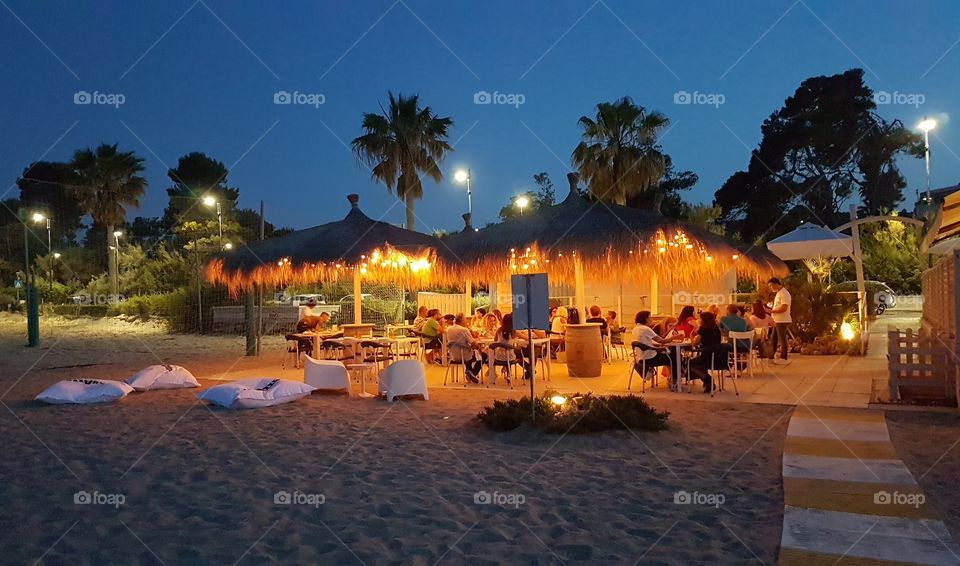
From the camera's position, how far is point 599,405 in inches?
283

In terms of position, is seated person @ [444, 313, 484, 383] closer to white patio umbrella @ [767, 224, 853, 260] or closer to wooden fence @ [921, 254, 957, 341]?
wooden fence @ [921, 254, 957, 341]

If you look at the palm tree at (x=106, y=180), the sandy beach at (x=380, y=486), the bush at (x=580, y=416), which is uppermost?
the palm tree at (x=106, y=180)

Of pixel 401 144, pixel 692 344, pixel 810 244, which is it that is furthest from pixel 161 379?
pixel 401 144

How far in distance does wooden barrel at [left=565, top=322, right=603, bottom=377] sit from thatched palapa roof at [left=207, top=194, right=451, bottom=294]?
116 inches

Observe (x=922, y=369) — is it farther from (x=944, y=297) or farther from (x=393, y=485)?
(x=393, y=485)

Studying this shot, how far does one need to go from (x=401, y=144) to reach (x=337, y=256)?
36.5ft

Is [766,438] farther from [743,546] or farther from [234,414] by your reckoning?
[234,414]

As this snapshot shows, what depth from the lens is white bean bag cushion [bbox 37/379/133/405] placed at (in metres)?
9.23

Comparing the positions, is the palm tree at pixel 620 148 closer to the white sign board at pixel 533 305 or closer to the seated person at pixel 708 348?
the seated person at pixel 708 348

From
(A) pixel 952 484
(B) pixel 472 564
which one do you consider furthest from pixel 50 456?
(A) pixel 952 484

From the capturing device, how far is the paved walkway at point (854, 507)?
3717 mm

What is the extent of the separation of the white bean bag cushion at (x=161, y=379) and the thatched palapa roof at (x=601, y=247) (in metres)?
4.68

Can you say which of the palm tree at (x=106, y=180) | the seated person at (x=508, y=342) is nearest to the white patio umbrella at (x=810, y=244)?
the seated person at (x=508, y=342)

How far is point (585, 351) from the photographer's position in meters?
10.6
